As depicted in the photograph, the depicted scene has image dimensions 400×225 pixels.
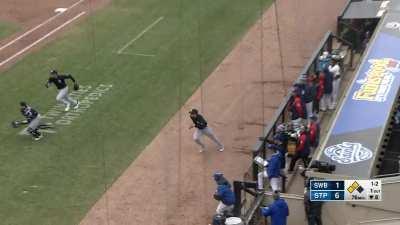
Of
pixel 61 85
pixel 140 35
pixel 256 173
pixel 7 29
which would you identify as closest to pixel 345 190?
pixel 256 173

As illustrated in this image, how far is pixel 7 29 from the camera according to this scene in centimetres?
2491

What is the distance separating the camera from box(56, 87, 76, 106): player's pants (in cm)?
1797

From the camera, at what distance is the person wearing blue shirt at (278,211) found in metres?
11.5

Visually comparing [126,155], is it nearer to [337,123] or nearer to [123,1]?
[337,123]

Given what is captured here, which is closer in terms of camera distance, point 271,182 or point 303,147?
point 271,182

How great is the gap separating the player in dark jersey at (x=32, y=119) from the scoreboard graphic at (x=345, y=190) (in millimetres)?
7815

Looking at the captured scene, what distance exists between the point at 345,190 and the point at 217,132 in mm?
5862

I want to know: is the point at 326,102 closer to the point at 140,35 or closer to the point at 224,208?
the point at 224,208

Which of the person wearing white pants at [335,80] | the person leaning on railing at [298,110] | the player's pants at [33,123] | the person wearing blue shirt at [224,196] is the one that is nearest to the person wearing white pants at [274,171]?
the person wearing blue shirt at [224,196]

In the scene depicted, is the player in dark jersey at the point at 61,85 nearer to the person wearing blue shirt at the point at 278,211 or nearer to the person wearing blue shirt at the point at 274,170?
the person wearing blue shirt at the point at 274,170

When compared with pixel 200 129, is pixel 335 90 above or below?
above

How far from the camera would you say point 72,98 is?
18.8 meters

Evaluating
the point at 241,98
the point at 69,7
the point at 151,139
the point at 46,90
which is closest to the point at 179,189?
the point at 151,139

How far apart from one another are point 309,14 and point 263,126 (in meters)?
9.33
